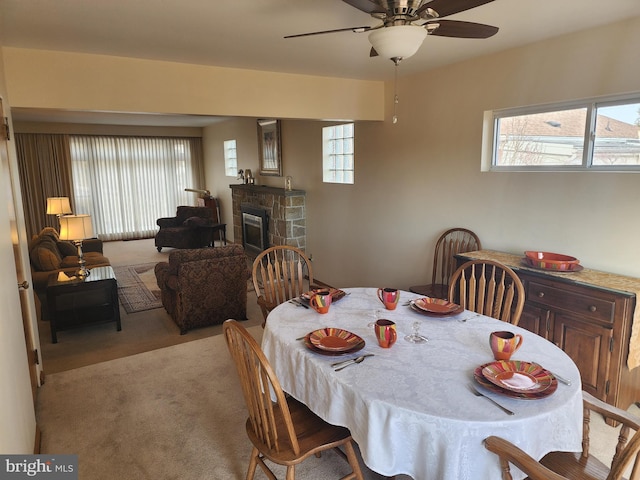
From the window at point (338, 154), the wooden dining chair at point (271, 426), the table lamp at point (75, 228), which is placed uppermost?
the window at point (338, 154)

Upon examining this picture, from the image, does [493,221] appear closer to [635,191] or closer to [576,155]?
[576,155]

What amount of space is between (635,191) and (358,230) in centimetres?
289

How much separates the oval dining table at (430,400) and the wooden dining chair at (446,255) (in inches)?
65.8

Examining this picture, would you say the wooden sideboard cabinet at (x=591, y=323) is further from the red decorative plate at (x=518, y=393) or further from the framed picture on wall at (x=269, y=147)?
the framed picture on wall at (x=269, y=147)

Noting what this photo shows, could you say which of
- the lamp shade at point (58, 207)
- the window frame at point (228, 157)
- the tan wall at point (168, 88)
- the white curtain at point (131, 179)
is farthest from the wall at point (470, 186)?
the white curtain at point (131, 179)

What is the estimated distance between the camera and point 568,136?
3100 mm

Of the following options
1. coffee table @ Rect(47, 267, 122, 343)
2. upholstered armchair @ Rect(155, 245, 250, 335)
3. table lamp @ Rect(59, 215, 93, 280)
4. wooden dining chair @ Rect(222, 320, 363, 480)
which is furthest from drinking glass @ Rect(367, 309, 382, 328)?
table lamp @ Rect(59, 215, 93, 280)

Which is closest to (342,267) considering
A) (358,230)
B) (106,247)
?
(358,230)

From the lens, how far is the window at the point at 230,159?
8468 mm

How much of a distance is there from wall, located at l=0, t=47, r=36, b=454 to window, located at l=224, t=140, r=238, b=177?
21.0ft

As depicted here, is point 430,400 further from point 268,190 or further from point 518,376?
point 268,190

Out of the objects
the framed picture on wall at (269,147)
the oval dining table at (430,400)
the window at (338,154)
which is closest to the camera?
the oval dining table at (430,400)

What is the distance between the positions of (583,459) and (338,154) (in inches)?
173

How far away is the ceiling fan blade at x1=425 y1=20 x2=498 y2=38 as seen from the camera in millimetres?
1887
